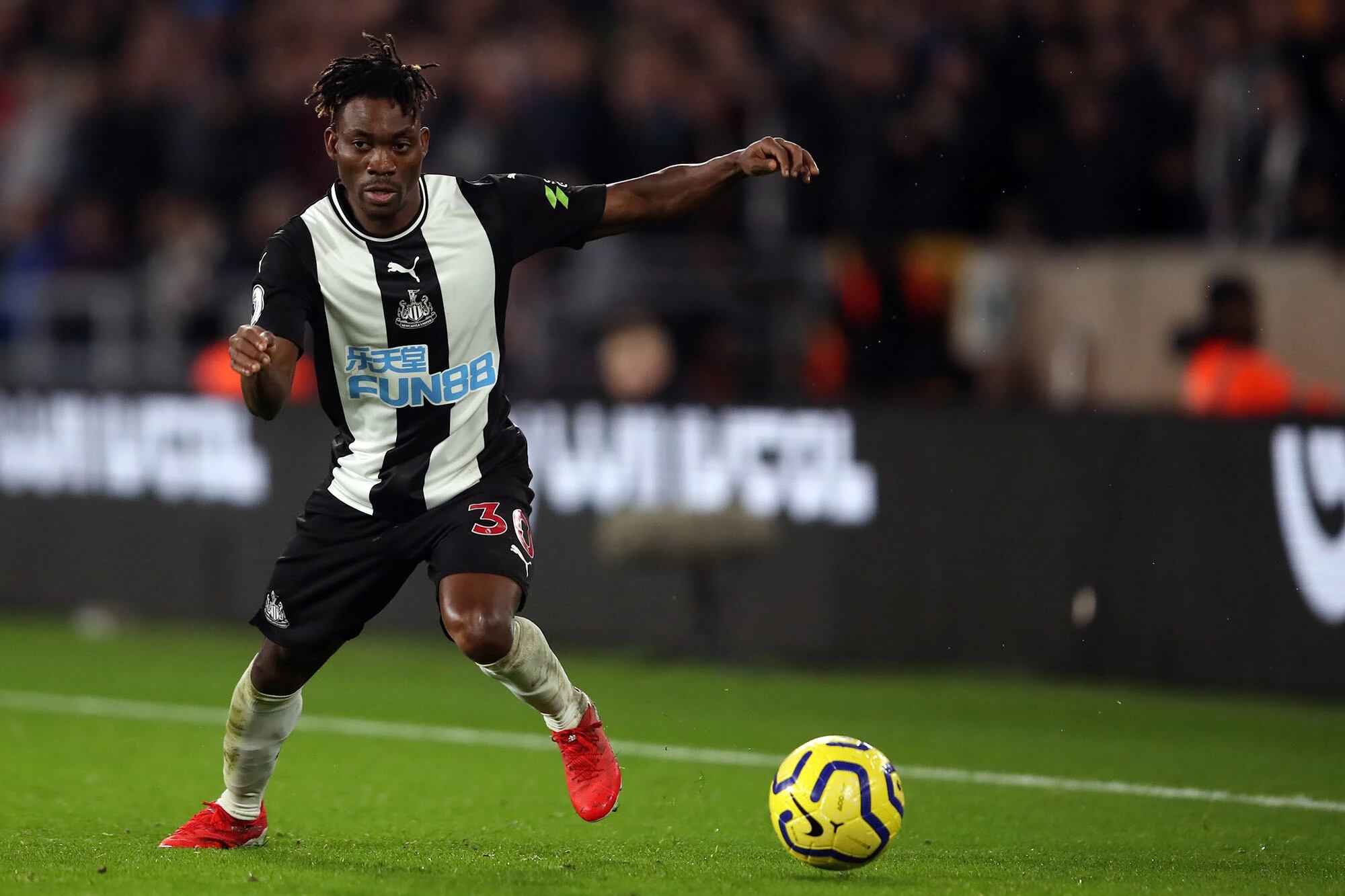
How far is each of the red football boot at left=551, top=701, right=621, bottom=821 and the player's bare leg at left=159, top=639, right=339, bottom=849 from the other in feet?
2.47

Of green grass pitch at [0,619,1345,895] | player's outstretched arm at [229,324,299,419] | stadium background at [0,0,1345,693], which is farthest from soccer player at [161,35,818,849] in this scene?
stadium background at [0,0,1345,693]

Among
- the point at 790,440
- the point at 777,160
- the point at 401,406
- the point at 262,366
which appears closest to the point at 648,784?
the point at 401,406

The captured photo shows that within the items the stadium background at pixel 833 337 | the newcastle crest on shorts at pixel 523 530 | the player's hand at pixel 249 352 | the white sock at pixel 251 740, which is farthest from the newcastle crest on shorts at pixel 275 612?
the stadium background at pixel 833 337

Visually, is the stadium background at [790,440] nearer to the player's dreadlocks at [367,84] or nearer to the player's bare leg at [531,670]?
the player's bare leg at [531,670]

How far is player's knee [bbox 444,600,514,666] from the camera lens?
17.7 ft

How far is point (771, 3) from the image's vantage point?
47.3 ft

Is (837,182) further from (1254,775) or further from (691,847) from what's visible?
(691,847)

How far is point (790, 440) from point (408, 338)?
5.45m

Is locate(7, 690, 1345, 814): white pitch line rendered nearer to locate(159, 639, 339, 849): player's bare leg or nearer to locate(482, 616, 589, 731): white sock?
locate(482, 616, 589, 731): white sock

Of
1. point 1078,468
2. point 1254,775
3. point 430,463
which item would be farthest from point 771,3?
point 430,463

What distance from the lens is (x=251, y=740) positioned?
580cm

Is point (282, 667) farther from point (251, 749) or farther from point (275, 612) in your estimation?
point (251, 749)

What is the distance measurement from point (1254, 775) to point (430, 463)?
151 inches

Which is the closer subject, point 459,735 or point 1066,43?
point 459,735
